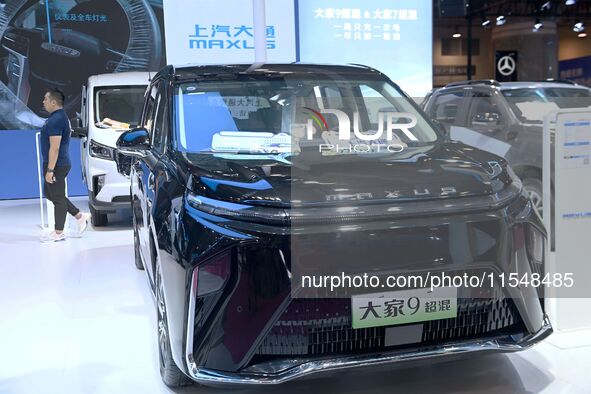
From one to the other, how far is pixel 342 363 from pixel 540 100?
15.1 ft

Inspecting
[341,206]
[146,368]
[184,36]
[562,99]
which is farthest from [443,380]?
[184,36]

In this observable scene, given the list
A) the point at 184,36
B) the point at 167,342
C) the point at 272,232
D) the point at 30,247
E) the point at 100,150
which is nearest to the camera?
the point at 272,232

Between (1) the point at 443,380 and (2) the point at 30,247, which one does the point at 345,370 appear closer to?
(1) the point at 443,380

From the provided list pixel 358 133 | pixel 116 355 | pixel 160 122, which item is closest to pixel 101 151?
pixel 160 122

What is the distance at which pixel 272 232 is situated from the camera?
218 centimetres

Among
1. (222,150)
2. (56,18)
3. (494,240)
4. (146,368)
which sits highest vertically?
(56,18)

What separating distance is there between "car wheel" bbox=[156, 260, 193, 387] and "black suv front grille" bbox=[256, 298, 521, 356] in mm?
632

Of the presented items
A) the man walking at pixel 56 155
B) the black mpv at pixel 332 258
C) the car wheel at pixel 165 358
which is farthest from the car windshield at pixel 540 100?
the man walking at pixel 56 155

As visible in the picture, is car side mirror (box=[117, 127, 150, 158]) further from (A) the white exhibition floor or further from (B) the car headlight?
(B) the car headlight

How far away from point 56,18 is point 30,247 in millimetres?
4386

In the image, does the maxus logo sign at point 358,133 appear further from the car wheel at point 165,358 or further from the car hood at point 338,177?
the car wheel at point 165,358

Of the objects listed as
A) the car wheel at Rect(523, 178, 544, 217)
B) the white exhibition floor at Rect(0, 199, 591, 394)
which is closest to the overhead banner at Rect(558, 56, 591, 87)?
the car wheel at Rect(523, 178, 544, 217)

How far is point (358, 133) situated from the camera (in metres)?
3.13

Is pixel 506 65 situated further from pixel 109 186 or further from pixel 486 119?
pixel 109 186
